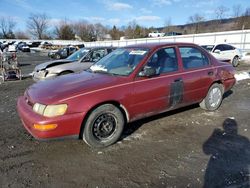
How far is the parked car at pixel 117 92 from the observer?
142 inches

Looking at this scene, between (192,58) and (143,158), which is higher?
(192,58)

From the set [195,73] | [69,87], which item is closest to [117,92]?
[69,87]

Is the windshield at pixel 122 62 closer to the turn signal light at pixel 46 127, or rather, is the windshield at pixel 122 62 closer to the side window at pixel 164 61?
the side window at pixel 164 61

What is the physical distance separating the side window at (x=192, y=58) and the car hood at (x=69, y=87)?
5.25ft

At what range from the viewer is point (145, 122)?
16.8 ft

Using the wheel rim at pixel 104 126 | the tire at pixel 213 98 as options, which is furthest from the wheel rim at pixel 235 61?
the wheel rim at pixel 104 126

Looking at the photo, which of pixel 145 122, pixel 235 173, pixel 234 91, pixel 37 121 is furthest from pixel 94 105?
pixel 234 91

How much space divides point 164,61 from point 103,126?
1824mm

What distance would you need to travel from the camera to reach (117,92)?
3990mm

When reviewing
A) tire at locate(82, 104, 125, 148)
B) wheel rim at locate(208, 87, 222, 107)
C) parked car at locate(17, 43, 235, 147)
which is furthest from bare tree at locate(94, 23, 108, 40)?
tire at locate(82, 104, 125, 148)

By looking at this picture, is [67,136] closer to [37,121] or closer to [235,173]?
[37,121]

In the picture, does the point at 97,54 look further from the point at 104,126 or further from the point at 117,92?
the point at 104,126

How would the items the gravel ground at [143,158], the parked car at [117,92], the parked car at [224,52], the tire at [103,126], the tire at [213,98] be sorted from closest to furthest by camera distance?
the gravel ground at [143,158] < the parked car at [117,92] < the tire at [103,126] < the tire at [213,98] < the parked car at [224,52]

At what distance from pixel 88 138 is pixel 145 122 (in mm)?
1650
